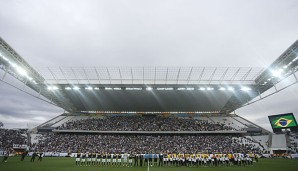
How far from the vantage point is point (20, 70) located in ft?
97.0

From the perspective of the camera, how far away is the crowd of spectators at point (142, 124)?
48281 millimetres

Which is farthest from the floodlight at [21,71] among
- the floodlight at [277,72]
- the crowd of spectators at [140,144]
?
the floodlight at [277,72]

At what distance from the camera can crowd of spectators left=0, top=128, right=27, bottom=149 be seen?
45.7 metres

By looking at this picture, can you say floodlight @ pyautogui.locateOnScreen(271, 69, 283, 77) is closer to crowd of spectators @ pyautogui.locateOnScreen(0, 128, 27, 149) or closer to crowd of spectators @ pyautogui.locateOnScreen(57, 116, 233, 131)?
crowd of spectators @ pyautogui.locateOnScreen(57, 116, 233, 131)

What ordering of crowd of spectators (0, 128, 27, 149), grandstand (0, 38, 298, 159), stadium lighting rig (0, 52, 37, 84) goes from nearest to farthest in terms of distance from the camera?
stadium lighting rig (0, 52, 37, 84)
grandstand (0, 38, 298, 159)
crowd of spectators (0, 128, 27, 149)

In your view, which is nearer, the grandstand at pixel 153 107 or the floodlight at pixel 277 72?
the floodlight at pixel 277 72

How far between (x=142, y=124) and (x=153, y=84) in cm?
1672

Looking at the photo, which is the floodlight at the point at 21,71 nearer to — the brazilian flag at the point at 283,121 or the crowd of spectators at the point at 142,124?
the crowd of spectators at the point at 142,124

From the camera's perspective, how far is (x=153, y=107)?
50469 millimetres

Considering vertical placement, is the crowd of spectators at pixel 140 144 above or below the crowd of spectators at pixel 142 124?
below

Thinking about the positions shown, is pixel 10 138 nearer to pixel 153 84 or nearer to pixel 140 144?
pixel 140 144

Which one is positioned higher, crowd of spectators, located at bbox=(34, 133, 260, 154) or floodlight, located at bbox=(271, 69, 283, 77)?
floodlight, located at bbox=(271, 69, 283, 77)

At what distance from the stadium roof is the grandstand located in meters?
0.15

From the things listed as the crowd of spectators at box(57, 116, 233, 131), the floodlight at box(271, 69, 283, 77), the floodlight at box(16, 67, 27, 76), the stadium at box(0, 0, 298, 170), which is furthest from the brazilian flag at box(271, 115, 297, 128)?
the floodlight at box(16, 67, 27, 76)
